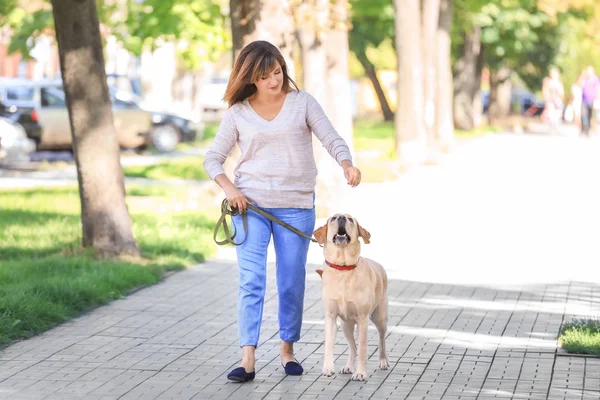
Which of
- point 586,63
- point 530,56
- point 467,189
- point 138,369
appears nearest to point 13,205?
point 467,189

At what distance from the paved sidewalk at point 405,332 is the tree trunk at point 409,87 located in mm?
9225

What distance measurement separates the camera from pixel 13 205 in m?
17.5

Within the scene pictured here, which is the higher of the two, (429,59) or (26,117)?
(429,59)

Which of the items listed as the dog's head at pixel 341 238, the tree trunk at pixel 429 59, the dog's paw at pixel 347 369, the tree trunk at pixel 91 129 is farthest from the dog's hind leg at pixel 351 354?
the tree trunk at pixel 429 59

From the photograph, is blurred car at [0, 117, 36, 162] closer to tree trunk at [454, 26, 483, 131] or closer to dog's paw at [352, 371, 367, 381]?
dog's paw at [352, 371, 367, 381]

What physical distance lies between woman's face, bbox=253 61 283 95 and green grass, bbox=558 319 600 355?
2.44m

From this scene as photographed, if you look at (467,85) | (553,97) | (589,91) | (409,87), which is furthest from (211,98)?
(409,87)

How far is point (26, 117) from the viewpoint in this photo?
28359mm

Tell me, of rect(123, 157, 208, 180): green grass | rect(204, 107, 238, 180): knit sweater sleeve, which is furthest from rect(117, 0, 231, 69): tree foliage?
rect(204, 107, 238, 180): knit sweater sleeve

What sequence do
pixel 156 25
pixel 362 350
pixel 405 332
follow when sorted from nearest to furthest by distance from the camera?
pixel 362 350 < pixel 405 332 < pixel 156 25

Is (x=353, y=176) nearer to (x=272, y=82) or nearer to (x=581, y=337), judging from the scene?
(x=272, y=82)

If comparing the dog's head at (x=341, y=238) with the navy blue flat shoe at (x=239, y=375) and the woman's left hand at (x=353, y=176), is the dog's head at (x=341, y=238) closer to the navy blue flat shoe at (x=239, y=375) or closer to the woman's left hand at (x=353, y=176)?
the woman's left hand at (x=353, y=176)

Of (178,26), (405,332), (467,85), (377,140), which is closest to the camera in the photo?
(405,332)

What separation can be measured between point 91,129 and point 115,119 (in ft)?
60.1
